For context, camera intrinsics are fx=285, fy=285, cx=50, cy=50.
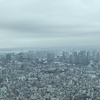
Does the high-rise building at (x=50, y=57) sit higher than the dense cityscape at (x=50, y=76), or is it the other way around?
the high-rise building at (x=50, y=57)

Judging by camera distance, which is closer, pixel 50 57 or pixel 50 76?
pixel 50 76

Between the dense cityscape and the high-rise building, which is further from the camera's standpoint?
the high-rise building

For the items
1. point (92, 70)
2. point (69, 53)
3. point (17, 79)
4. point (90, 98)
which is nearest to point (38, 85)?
point (17, 79)

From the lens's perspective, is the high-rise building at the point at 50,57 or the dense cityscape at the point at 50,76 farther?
the high-rise building at the point at 50,57

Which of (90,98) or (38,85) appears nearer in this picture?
(90,98)

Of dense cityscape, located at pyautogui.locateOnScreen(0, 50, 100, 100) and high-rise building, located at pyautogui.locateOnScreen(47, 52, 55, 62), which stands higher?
high-rise building, located at pyautogui.locateOnScreen(47, 52, 55, 62)

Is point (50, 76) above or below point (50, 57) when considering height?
Answer: below

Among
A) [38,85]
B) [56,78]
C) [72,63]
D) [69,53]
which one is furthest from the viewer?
[69,53]

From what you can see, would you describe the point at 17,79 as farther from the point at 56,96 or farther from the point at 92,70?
the point at 92,70
